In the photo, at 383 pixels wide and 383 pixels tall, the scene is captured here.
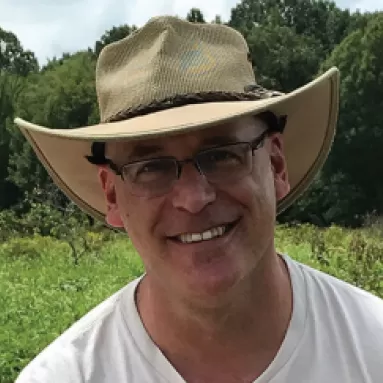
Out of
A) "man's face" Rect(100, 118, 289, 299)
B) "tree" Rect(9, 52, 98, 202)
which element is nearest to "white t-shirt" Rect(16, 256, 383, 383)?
"man's face" Rect(100, 118, 289, 299)

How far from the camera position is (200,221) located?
4.74ft

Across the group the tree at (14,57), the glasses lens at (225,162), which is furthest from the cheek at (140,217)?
the tree at (14,57)

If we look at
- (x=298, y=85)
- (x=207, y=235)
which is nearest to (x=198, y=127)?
(x=207, y=235)

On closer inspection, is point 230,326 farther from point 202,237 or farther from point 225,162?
point 225,162

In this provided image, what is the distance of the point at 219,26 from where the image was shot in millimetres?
1642

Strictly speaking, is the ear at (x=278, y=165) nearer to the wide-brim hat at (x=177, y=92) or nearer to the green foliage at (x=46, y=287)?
the wide-brim hat at (x=177, y=92)

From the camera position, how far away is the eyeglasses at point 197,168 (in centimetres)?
146

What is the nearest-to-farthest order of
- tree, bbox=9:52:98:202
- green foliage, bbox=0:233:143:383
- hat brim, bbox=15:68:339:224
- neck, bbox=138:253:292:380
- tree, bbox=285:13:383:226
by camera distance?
1. hat brim, bbox=15:68:339:224
2. neck, bbox=138:253:292:380
3. green foliage, bbox=0:233:143:383
4. tree, bbox=285:13:383:226
5. tree, bbox=9:52:98:202

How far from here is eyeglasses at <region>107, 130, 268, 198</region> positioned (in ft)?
4.78

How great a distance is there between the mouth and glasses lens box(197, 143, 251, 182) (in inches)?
3.2

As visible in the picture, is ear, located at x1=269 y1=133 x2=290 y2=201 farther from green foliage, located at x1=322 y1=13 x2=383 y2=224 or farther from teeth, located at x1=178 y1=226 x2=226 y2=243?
green foliage, located at x1=322 y1=13 x2=383 y2=224

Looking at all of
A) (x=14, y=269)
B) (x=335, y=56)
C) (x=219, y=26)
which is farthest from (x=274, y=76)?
(x=219, y=26)

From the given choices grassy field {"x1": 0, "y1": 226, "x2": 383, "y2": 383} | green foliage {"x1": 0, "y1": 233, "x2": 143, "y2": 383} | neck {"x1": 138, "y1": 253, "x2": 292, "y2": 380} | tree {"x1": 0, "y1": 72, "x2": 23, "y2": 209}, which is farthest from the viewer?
tree {"x1": 0, "y1": 72, "x2": 23, "y2": 209}

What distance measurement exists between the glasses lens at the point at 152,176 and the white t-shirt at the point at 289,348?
0.26m
